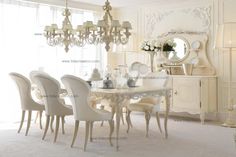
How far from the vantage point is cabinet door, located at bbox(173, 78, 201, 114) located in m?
6.57

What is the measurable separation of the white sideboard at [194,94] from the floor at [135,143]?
41 centimetres

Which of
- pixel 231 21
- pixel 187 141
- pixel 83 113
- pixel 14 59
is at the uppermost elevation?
pixel 231 21

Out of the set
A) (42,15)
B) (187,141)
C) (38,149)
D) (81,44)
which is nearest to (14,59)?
(42,15)

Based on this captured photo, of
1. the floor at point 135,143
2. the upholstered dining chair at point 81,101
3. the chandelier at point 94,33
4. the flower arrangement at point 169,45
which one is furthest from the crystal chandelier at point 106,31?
the flower arrangement at point 169,45

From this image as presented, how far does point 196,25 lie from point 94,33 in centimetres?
288

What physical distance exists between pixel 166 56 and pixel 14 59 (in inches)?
126

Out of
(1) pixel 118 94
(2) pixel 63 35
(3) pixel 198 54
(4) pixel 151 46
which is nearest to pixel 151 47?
(4) pixel 151 46

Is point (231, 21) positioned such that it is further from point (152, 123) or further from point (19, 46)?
point (19, 46)

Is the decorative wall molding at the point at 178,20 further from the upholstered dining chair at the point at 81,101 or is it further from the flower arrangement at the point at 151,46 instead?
the upholstered dining chair at the point at 81,101

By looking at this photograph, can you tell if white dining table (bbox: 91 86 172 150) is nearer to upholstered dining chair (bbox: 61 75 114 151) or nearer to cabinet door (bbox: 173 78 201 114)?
upholstered dining chair (bbox: 61 75 114 151)

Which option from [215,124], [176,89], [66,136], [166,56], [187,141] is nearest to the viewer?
[187,141]

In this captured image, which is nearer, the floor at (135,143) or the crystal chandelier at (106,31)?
the floor at (135,143)

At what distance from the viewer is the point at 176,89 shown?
6867mm

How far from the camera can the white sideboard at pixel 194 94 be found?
21.4 feet
